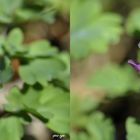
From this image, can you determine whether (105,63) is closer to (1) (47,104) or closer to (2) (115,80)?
(2) (115,80)

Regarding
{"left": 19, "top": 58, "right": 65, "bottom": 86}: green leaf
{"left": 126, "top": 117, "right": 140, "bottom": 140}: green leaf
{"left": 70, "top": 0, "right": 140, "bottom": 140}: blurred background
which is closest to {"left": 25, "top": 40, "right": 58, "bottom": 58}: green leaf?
{"left": 19, "top": 58, "right": 65, "bottom": 86}: green leaf

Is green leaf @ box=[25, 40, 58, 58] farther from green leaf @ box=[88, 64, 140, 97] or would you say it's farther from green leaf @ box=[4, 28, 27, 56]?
green leaf @ box=[88, 64, 140, 97]

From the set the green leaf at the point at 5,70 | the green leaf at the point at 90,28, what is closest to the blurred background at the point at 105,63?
the green leaf at the point at 90,28

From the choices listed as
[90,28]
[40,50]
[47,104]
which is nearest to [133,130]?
[47,104]

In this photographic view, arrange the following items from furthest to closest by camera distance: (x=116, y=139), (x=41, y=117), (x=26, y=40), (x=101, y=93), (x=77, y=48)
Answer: (x=26, y=40) < (x=101, y=93) < (x=77, y=48) < (x=116, y=139) < (x=41, y=117)

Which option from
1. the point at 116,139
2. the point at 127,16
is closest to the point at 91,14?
the point at 127,16

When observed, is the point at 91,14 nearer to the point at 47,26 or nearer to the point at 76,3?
the point at 76,3
